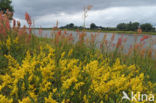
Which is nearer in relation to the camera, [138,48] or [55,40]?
[55,40]

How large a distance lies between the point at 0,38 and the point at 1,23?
0.43 meters

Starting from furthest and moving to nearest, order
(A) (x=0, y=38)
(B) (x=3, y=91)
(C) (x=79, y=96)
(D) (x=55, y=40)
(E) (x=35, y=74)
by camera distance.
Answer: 1. (A) (x=0, y=38)
2. (D) (x=55, y=40)
3. (E) (x=35, y=74)
4. (B) (x=3, y=91)
5. (C) (x=79, y=96)

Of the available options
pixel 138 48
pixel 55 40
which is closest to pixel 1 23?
pixel 55 40

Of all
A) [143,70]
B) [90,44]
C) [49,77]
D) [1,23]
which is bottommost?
[143,70]

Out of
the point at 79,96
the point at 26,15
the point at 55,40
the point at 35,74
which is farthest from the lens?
the point at 55,40

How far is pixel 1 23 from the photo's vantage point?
3652 mm

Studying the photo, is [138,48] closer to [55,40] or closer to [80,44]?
[80,44]

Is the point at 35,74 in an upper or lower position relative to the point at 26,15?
lower

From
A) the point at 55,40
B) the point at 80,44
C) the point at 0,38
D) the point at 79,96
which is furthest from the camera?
the point at 80,44

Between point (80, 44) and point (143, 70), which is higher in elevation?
point (80, 44)

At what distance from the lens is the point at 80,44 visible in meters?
3.74

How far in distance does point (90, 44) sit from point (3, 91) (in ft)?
8.12

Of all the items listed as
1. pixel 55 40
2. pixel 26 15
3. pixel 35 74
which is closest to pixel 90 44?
pixel 55 40

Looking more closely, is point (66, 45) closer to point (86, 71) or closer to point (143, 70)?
point (86, 71)
